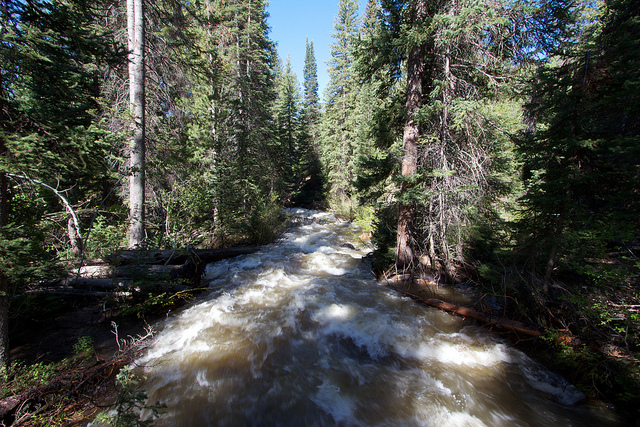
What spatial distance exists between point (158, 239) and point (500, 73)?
400 inches

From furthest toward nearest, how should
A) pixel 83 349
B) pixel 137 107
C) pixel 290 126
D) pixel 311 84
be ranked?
pixel 311 84 < pixel 290 126 < pixel 137 107 < pixel 83 349

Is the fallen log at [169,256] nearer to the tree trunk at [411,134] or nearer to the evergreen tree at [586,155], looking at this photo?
the tree trunk at [411,134]

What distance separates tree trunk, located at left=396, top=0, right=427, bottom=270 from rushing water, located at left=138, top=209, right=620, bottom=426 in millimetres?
1669

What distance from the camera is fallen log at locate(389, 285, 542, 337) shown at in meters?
4.50

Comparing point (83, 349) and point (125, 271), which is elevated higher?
point (125, 271)

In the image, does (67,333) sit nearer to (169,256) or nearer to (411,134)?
(169,256)

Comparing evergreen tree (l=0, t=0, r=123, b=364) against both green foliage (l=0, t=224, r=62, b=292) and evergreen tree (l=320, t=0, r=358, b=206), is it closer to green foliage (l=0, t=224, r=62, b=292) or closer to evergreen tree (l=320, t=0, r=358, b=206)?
green foliage (l=0, t=224, r=62, b=292)

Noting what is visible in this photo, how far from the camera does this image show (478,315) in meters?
5.18

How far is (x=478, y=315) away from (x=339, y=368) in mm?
3226

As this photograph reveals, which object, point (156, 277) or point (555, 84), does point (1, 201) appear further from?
point (555, 84)

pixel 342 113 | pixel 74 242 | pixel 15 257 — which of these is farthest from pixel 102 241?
pixel 342 113

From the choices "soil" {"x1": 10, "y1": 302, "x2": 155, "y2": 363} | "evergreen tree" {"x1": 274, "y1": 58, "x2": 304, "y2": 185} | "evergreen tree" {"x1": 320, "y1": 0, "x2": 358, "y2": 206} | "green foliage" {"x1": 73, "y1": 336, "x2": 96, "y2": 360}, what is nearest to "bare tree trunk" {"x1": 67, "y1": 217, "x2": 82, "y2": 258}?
"soil" {"x1": 10, "y1": 302, "x2": 155, "y2": 363}

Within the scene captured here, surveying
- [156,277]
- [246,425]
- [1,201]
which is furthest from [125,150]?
[246,425]

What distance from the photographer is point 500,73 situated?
5812 mm
